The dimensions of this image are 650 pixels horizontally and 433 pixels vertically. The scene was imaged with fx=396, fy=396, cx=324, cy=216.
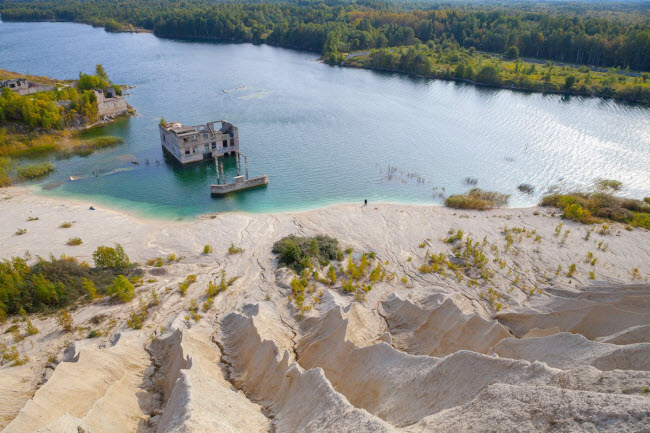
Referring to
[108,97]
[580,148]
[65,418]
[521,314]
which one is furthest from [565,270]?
[108,97]

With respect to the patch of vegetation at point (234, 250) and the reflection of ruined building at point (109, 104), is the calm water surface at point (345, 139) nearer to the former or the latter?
the reflection of ruined building at point (109, 104)

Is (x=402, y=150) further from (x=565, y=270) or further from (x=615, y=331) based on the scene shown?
(x=615, y=331)

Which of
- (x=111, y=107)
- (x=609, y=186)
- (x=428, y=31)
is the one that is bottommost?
(x=609, y=186)

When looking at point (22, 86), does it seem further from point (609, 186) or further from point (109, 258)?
point (609, 186)

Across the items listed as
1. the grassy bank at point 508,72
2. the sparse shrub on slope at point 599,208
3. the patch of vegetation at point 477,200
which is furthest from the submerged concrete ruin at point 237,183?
the grassy bank at point 508,72

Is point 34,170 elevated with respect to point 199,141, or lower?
lower

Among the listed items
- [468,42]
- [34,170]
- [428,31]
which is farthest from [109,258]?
[428,31]
